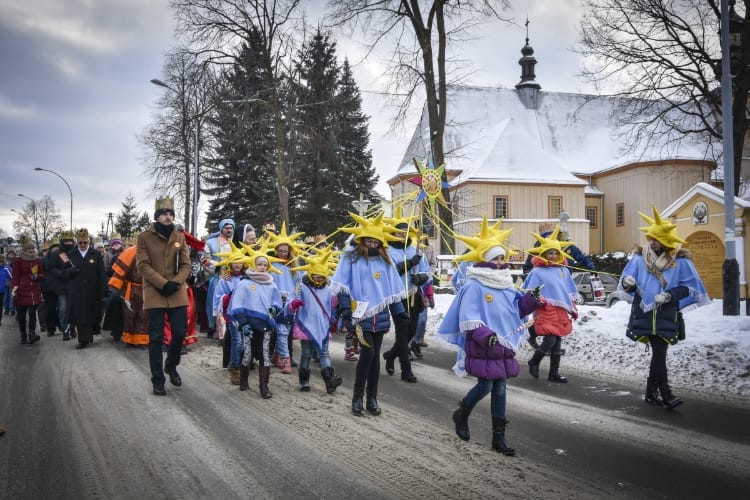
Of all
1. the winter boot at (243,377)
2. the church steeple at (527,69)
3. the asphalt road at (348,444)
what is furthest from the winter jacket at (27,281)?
the church steeple at (527,69)

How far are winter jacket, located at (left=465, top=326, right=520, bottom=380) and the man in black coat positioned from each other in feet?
27.0

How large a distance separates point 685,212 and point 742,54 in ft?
28.2

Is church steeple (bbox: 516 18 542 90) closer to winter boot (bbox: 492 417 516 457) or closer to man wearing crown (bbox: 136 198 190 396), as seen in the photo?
man wearing crown (bbox: 136 198 190 396)

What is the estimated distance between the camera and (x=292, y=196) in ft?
125

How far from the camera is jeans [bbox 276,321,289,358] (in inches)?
302

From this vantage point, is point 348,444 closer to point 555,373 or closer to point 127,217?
point 555,373

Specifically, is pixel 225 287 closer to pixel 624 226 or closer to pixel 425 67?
pixel 425 67

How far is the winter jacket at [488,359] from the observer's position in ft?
15.8

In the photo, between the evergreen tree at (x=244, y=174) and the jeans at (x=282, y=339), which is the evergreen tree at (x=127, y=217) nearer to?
the evergreen tree at (x=244, y=174)

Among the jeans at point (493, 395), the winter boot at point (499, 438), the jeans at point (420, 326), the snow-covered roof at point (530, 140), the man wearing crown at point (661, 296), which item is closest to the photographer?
the winter boot at point (499, 438)

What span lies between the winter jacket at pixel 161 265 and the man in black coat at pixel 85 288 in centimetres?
441

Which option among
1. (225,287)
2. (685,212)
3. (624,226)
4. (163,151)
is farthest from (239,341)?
(624,226)

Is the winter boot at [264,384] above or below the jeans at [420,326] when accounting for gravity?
below

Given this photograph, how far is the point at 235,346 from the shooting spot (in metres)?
7.84
